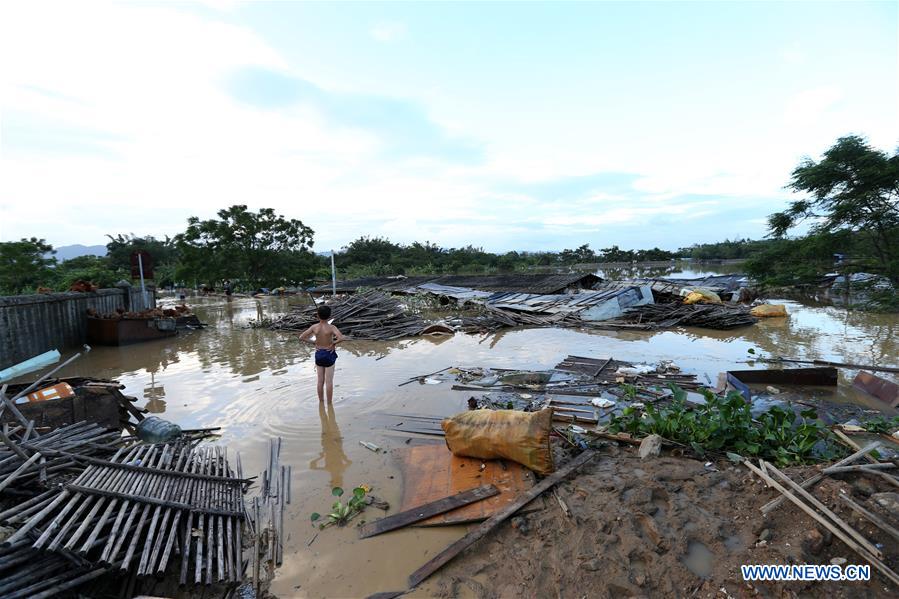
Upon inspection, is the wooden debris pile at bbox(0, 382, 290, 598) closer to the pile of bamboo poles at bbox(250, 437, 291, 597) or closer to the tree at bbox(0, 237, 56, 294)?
the pile of bamboo poles at bbox(250, 437, 291, 597)

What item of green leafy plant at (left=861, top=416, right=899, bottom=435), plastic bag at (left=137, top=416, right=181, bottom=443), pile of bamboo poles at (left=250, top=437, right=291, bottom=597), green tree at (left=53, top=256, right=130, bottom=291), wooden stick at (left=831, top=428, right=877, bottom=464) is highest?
green tree at (left=53, top=256, right=130, bottom=291)

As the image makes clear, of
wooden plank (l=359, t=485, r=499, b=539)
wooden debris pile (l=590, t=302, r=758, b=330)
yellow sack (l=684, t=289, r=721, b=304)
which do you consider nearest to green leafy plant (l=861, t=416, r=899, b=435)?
wooden plank (l=359, t=485, r=499, b=539)

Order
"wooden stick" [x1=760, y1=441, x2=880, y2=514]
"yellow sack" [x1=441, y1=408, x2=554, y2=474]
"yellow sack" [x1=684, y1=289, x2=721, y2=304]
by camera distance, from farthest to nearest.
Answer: "yellow sack" [x1=684, y1=289, x2=721, y2=304], "yellow sack" [x1=441, y1=408, x2=554, y2=474], "wooden stick" [x1=760, y1=441, x2=880, y2=514]

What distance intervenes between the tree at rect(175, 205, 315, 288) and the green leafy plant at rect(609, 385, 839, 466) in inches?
1186

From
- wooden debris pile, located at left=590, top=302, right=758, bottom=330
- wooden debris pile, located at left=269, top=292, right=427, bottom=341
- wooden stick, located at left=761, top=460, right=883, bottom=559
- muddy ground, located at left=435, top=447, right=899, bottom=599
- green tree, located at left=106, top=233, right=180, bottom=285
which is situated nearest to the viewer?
wooden stick, located at left=761, top=460, right=883, bottom=559

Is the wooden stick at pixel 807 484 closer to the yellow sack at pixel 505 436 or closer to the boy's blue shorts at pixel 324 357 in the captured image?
the yellow sack at pixel 505 436

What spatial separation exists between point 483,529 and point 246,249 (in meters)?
30.9

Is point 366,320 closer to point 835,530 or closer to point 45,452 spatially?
point 45,452

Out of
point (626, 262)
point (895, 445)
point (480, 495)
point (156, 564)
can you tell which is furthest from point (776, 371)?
point (626, 262)

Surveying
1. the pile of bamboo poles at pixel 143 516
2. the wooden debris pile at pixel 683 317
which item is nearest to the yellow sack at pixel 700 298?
the wooden debris pile at pixel 683 317

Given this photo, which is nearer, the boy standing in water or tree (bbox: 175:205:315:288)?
the boy standing in water

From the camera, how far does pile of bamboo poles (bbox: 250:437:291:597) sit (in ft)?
11.0

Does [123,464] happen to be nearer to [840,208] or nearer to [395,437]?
[395,437]

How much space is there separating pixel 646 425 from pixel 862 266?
19.2 m
